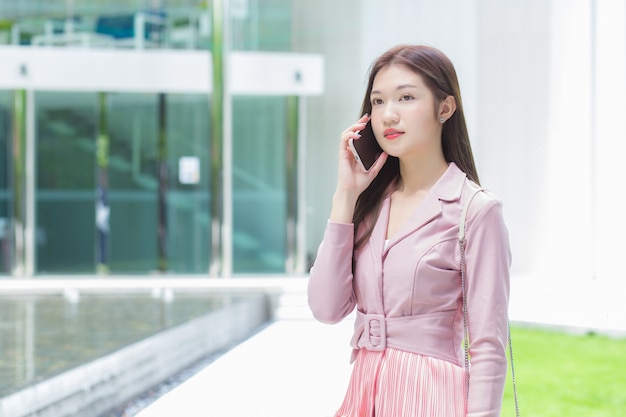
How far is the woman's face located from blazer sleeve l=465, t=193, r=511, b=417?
→ 18cm

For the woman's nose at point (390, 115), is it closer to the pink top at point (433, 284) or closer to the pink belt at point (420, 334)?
the pink top at point (433, 284)

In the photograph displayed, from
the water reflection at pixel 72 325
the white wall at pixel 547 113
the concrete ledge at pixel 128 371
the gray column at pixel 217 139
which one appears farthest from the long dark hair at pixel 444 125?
the gray column at pixel 217 139

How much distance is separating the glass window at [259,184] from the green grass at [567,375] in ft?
12.6

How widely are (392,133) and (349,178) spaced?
0.11 meters

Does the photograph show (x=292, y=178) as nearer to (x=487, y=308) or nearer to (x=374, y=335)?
(x=374, y=335)

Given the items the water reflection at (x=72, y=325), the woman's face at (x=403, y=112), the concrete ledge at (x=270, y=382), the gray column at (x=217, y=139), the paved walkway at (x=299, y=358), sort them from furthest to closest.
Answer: the gray column at (x=217, y=139), the water reflection at (x=72, y=325), the paved walkway at (x=299, y=358), the concrete ledge at (x=270, y=382), the woman's face at (x=403, y=112)

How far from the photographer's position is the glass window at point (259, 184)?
11055 millimetres

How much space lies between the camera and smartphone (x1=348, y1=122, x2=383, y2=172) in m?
1.39

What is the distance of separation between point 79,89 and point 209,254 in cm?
289

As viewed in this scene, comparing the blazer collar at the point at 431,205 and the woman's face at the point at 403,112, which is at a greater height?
the woman's face at the point at 403,112

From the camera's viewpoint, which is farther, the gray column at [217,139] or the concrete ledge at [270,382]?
the gray column at [217,139]

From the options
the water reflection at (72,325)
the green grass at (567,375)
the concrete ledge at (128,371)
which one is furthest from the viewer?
the green grass at (567,375)

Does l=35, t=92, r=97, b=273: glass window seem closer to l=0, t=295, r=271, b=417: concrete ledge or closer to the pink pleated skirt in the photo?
l=0, t=295, r=271, b=417: concrete ledge

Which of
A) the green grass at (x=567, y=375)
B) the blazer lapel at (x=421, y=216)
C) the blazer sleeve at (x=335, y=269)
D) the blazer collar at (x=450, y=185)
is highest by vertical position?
the blazer collar at (x=450, y=185)
